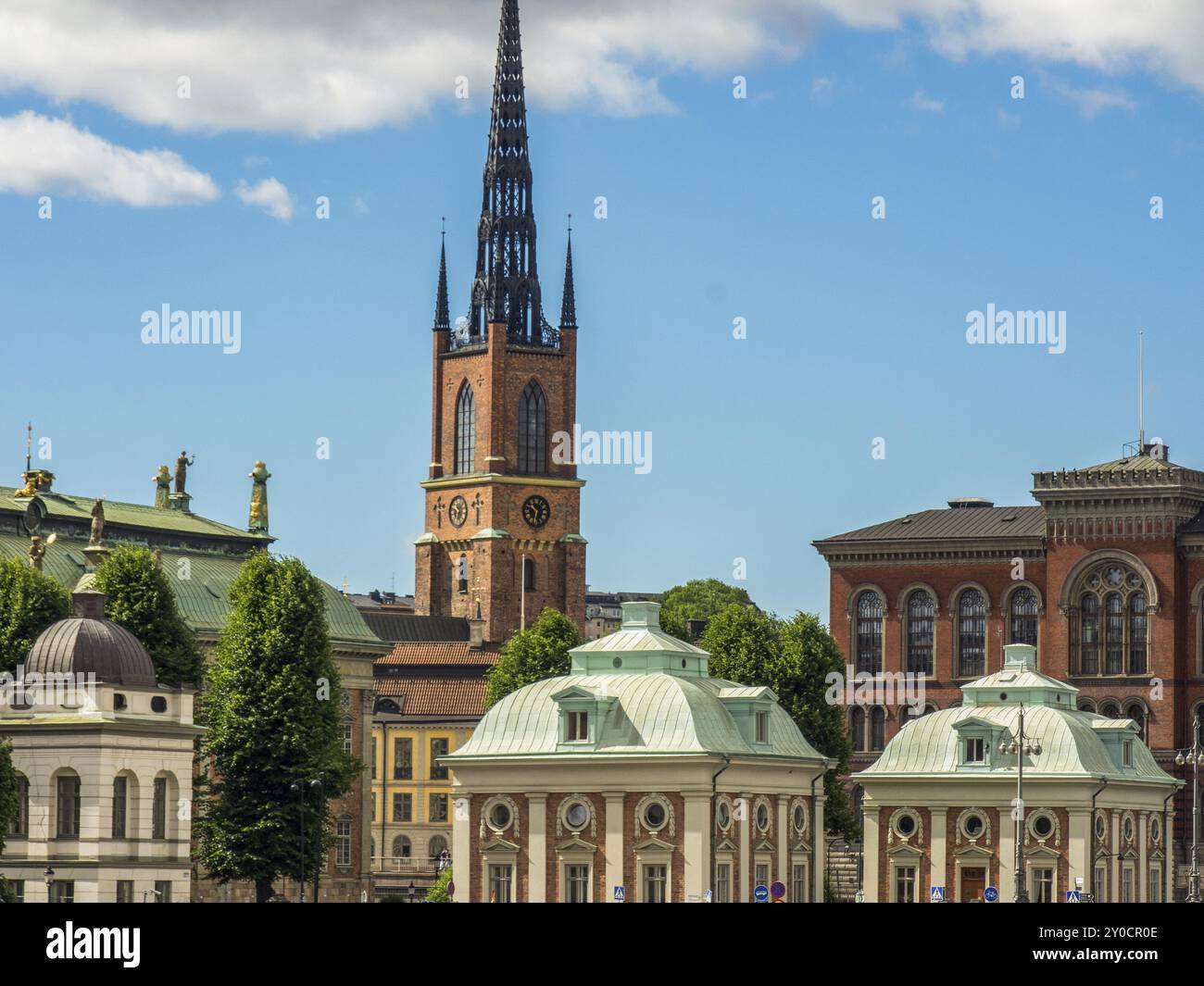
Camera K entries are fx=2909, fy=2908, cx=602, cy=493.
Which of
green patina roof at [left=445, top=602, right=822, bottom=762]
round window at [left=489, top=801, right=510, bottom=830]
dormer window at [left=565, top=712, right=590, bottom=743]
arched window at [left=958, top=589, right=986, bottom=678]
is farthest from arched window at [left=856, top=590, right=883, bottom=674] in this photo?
round window at [left=489, top=801, right=510, bottom=830]

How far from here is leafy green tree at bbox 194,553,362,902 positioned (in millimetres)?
122562

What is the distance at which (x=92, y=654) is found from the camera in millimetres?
105062

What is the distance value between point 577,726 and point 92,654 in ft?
65.2

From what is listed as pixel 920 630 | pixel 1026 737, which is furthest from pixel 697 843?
pixel 920 630

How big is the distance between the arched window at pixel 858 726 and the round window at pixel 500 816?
67.9 metres

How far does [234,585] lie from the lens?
131625 mm

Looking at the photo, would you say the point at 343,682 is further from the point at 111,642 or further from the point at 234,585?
the point at 111,642

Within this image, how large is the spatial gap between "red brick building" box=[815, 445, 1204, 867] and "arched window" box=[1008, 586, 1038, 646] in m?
0.06

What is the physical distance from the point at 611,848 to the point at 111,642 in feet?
68.4

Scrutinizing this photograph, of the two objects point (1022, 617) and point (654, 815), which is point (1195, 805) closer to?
point (1022, 617)

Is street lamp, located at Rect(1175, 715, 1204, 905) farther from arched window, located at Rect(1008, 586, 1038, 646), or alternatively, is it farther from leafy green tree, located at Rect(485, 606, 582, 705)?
leafy green tree, located at Rect(485, 606, 582, 705)

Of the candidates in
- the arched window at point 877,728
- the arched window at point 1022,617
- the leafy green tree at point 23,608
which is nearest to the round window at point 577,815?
the leafy green tree at point 23,608

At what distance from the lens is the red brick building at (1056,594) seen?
171 m
